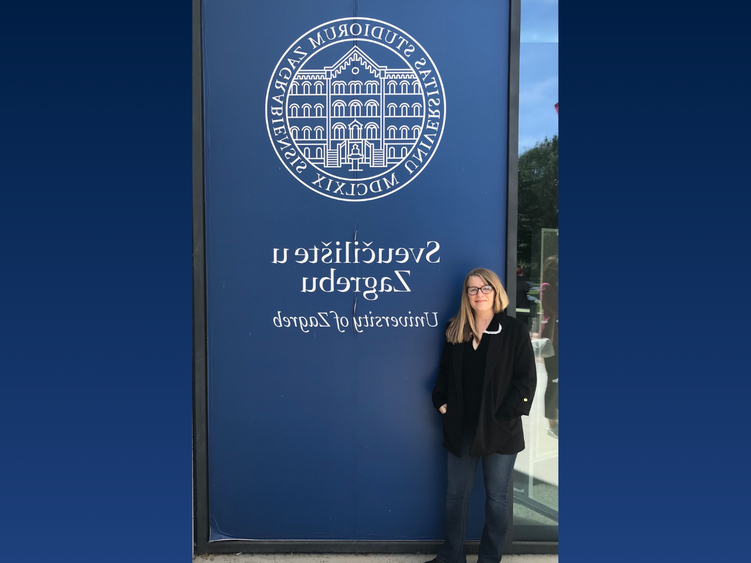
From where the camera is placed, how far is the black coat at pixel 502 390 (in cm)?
275

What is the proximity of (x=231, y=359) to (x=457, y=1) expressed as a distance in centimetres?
245

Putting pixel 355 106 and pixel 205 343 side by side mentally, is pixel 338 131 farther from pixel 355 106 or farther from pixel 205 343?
pixel 205 343

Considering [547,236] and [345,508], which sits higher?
[547,236]

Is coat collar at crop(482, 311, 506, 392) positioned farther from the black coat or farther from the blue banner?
the blue banner

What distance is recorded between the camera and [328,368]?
3133mm

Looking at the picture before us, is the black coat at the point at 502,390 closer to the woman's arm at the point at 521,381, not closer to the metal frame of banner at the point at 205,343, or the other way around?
the woman's arm at the point at 521,381

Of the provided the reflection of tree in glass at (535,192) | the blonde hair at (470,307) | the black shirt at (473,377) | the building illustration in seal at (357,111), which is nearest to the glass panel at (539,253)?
the reflection of tree in glass at (535,192)

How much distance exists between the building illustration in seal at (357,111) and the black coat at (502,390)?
117cm

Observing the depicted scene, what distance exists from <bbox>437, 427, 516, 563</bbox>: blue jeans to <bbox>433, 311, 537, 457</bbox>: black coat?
0.30 feet

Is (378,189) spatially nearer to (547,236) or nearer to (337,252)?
(337,252)

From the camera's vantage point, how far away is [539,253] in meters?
3.16

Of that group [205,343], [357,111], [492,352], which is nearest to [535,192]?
[492,352]

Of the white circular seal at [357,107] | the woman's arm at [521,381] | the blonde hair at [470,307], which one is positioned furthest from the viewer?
the white circular seal at [357,107]

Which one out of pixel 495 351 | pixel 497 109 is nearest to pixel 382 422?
pixel 495 351
